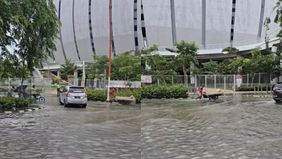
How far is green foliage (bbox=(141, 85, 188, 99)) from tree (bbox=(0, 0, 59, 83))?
12590mm

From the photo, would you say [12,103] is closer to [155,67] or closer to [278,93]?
[278,93]

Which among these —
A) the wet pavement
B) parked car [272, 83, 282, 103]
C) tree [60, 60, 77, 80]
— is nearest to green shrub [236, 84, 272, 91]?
parked car [272, 83, 282, 103]

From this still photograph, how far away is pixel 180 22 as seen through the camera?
235 ft

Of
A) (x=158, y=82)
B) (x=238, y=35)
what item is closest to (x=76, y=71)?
(x=238, y=35)

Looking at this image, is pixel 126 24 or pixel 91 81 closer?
pixel 91 81

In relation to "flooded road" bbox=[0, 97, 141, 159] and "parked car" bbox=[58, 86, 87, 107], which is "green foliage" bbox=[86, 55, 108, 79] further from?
"flooded road" bbox=[0, 97, 141, 159]

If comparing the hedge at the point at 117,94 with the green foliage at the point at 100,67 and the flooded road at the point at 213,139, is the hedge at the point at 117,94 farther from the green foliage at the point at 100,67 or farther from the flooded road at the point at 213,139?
the flooded road at the point at 213,139

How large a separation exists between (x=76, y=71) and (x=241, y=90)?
3441 cm

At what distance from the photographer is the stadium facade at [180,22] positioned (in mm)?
71000

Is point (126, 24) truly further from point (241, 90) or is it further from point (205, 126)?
point (205, 126)

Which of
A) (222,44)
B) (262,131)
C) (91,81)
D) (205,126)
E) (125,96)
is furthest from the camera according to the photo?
(222,44)

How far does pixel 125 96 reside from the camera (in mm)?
30953

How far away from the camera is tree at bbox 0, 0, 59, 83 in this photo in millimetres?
13586

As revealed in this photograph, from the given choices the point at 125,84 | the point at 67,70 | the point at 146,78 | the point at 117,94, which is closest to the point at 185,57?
the point at 146,78
